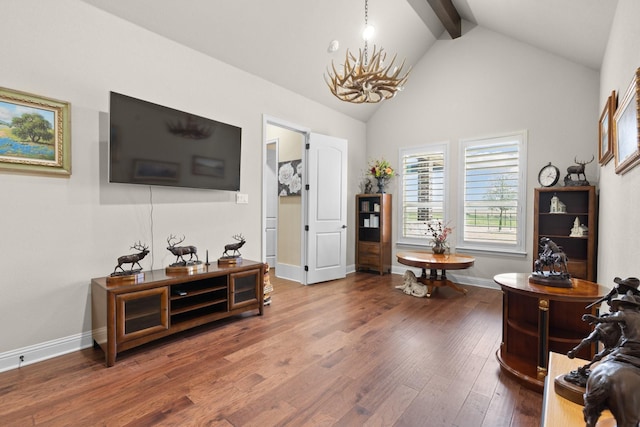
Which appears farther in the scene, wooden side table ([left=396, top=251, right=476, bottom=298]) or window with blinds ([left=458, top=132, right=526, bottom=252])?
window with blinds ([left=458, top=132, right=526, bottom=252])

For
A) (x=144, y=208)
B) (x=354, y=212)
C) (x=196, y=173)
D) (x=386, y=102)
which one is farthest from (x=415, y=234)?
(x=144, y=208)

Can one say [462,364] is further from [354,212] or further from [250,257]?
[354,212]

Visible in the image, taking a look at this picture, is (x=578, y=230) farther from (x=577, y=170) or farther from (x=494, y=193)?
(x=494, y=193)

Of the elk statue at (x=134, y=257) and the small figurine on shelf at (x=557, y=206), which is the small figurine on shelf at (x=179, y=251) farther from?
the small figurine on shelf at (x=557, y=206)

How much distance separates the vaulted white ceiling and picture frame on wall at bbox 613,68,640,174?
1.29m

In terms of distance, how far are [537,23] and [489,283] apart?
3528 millimetres

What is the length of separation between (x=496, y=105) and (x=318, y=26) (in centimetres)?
292

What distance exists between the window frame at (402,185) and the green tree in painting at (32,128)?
15.9 feet

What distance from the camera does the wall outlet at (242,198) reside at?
3832 mm

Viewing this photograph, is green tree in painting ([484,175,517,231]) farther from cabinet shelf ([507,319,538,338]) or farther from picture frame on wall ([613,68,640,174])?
cabinet shelf ([507,319,538,338])

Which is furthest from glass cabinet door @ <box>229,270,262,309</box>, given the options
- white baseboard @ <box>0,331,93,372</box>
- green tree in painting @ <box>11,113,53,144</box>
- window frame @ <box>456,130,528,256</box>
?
window frame @ <box>456,130,528,256</box>

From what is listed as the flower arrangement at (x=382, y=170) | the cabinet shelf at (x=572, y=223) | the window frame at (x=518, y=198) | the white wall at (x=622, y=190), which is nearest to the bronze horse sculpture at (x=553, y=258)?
the white wall at (x=622, y=190)

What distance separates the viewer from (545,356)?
202cm

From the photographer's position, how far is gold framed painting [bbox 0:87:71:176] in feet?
7.41
